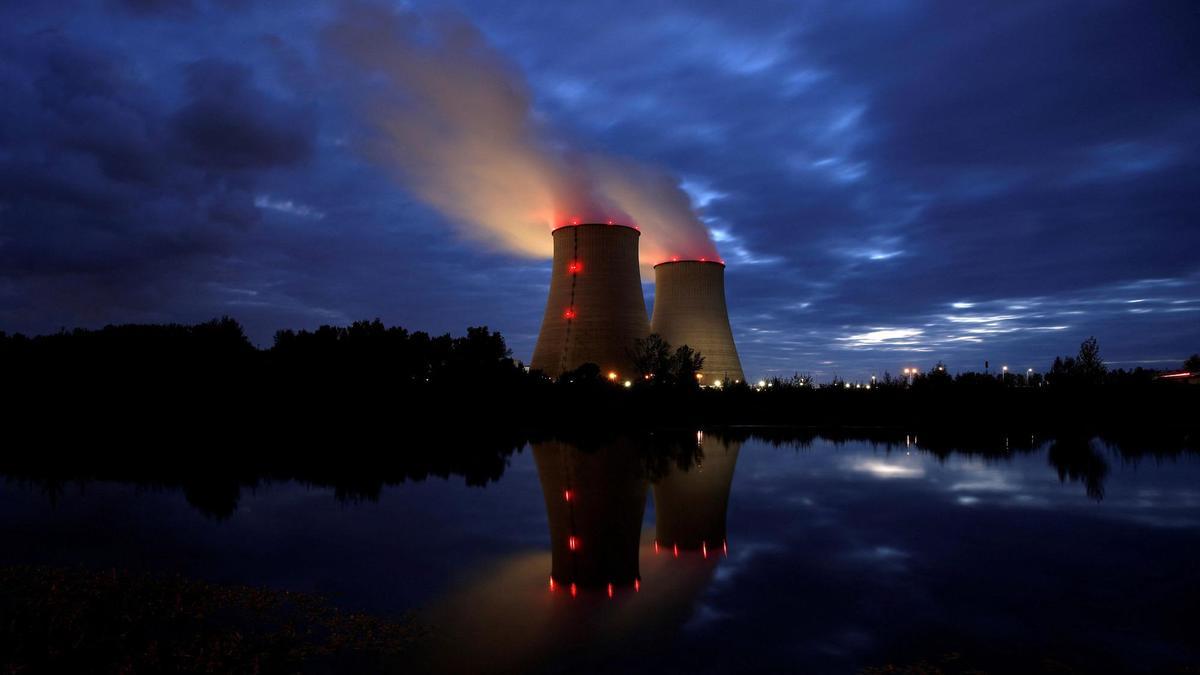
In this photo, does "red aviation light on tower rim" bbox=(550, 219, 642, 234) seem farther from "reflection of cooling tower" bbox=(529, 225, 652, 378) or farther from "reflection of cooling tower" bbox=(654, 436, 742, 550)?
"reflection of cooling tower" bbox=(654, 436, 742, 550)

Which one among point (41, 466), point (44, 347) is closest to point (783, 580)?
point (41, 466)

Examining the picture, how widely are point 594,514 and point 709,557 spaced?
2699mm

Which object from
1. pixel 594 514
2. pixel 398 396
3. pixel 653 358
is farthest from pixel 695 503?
pixel 653 358

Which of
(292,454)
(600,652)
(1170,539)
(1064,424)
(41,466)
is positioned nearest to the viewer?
(600,652)

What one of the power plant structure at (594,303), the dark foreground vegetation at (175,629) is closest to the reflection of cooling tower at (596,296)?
the power plant structure at (594,303)

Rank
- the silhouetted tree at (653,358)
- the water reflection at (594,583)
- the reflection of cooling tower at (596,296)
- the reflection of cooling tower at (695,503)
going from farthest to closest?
the silhouetted tree at (653,358)
the reflection of cooling tower at (596,296)
the reflection of cooling tower at (695,503)
the water reflection at (594,583)

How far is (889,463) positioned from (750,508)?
21.9 ft

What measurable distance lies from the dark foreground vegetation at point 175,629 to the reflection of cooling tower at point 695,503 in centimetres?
393

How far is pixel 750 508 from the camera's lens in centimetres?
1046

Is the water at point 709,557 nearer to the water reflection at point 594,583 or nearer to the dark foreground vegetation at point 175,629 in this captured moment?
the water reflection at point 594,583

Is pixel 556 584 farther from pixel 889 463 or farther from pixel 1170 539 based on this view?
pixel 889 463

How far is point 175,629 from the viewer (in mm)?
5160

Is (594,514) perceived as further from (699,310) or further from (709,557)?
(699,310)

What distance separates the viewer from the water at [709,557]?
5.05 meters
